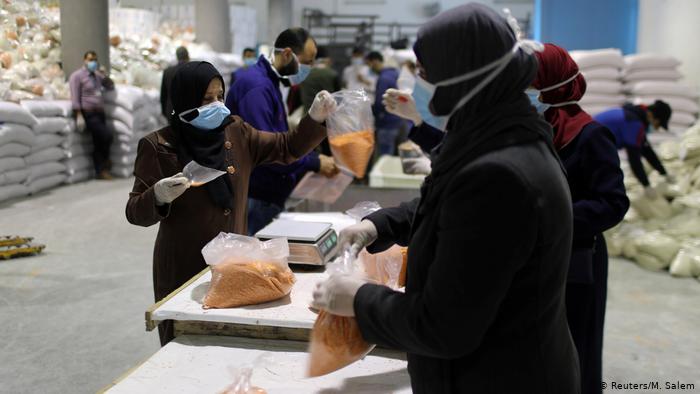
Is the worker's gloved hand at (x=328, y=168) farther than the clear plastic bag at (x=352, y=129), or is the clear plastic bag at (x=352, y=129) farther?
the worker's gloved hand at (x=328, y=168)

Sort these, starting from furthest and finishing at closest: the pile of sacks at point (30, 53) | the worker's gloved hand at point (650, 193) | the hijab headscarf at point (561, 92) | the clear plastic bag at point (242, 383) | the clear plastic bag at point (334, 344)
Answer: the pile of sacks at point (30, 53)
the worker's gloved hand at point (650, 193)
the hijab headscarf at point (561, 92)
the clear plastic bag at point (242, 383)
the clear plastic bag at point (334, 344)

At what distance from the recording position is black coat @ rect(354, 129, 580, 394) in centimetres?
90

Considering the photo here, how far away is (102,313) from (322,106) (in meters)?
2.04

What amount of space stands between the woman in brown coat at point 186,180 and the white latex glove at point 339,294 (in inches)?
32.1

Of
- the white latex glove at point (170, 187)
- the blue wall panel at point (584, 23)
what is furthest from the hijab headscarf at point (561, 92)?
the blue wall panel at point (584, 23)

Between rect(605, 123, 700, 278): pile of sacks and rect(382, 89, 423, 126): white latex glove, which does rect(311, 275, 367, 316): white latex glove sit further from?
rect(605, 123, 700, 278): pile of sacks

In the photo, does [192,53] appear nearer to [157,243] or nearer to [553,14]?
[553,14]

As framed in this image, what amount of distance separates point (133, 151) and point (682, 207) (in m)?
6.04

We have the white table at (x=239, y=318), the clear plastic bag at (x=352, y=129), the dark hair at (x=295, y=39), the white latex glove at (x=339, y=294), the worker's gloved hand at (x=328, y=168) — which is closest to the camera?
the white latex glove at (x=339, y=294)

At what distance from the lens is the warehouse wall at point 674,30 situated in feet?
21.6

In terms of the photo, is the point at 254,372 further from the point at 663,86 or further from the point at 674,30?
the point at 674,30

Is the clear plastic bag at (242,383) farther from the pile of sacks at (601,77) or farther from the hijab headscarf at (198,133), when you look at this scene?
the pile of sacks at (601,77)

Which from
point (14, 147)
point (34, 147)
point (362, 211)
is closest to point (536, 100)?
point (362, 211)

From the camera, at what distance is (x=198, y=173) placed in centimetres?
184
